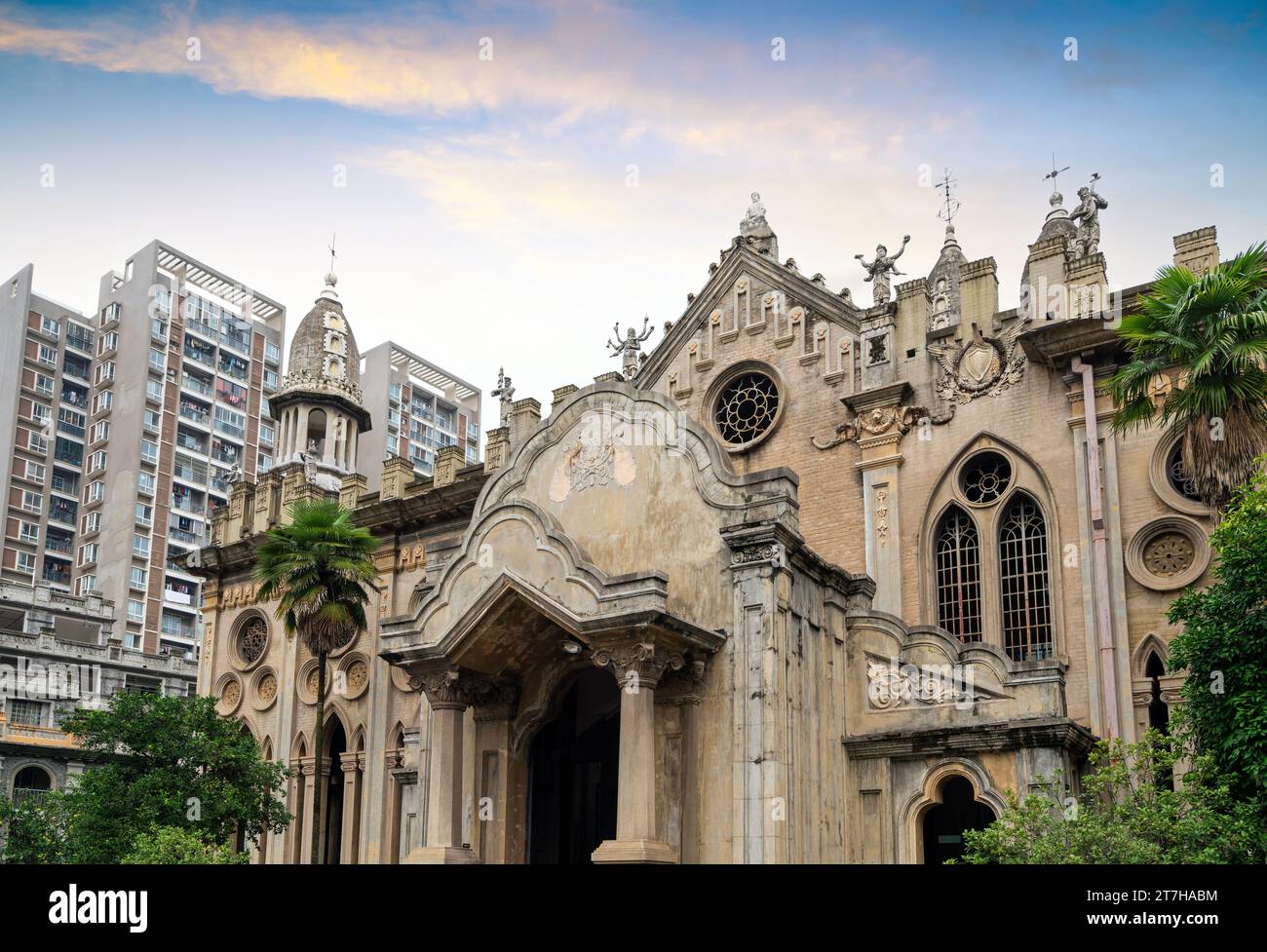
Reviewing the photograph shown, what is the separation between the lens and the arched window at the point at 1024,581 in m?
29.7

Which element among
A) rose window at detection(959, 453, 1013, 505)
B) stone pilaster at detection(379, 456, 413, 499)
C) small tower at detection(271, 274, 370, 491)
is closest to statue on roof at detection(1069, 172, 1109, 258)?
rose window at detection(959, 453, 1013, 505)

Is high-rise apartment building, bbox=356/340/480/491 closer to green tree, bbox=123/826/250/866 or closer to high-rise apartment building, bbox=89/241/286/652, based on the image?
high-rise apartment building, bbox=89/241/286/652

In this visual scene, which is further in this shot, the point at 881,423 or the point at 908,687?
the point at 881,423

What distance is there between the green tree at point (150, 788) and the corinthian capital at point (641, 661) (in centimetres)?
1365

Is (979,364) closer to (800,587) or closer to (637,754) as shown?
(800,587)

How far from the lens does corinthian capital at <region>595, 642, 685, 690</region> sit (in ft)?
75.3

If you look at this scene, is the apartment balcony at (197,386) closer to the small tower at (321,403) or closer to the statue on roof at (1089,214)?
the small tower at (321,403)

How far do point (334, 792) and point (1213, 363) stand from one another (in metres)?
29.8

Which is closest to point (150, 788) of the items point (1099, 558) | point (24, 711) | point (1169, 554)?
point (1099, 558)

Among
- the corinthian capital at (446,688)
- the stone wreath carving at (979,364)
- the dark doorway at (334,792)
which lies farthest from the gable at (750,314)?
the dark doorway at (334,792)

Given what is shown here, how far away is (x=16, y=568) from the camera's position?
92.9 m

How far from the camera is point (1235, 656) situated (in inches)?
818

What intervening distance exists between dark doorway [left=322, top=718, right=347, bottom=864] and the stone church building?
2.82 metres
